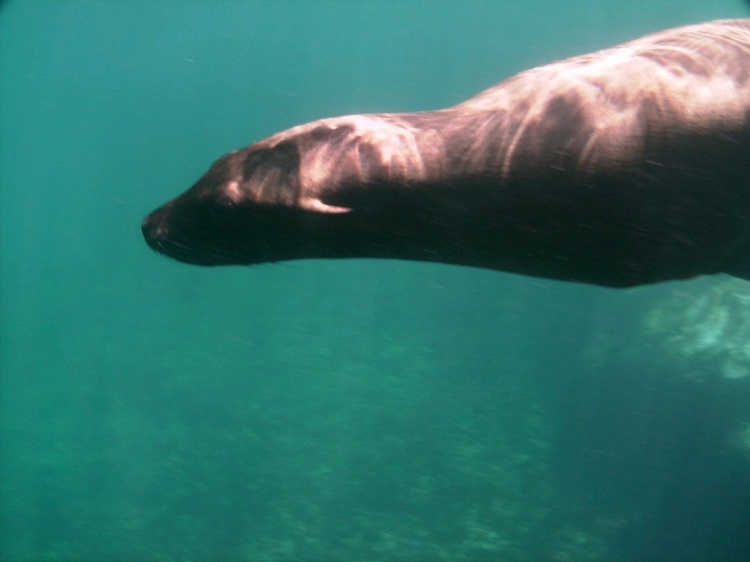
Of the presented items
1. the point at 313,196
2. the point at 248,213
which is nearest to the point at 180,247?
the point at 248,213

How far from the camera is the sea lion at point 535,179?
1.98 metres

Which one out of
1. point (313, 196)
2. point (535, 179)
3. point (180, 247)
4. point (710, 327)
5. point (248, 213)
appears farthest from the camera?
point (710, 327)

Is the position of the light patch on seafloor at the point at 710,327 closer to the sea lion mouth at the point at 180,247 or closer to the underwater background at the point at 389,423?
the underwater background at the point at 389,423

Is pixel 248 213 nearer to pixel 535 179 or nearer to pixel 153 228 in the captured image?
pixel 153 228

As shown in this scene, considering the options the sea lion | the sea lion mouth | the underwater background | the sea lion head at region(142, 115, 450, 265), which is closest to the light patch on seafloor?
the underwater background

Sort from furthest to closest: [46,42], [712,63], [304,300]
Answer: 1. [46,42]
2. [304,300]
3. [712,63]

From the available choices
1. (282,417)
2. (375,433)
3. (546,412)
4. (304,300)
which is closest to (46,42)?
(304,300)

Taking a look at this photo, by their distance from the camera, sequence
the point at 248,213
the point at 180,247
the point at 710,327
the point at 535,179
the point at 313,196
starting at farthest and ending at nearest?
the point at 710,327
the point at 180,247
the point at 248,213
the point at 313,196
the point at 535,179

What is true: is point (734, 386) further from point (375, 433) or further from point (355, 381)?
point (355, 381)

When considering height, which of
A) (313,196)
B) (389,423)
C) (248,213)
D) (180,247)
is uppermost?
(313,196)

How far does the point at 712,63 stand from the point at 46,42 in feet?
279

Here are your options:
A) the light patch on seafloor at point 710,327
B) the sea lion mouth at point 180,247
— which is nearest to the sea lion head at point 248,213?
the sea lion mouth at point 180,247

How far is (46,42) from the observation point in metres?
70.5

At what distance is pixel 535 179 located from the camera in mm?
1990
